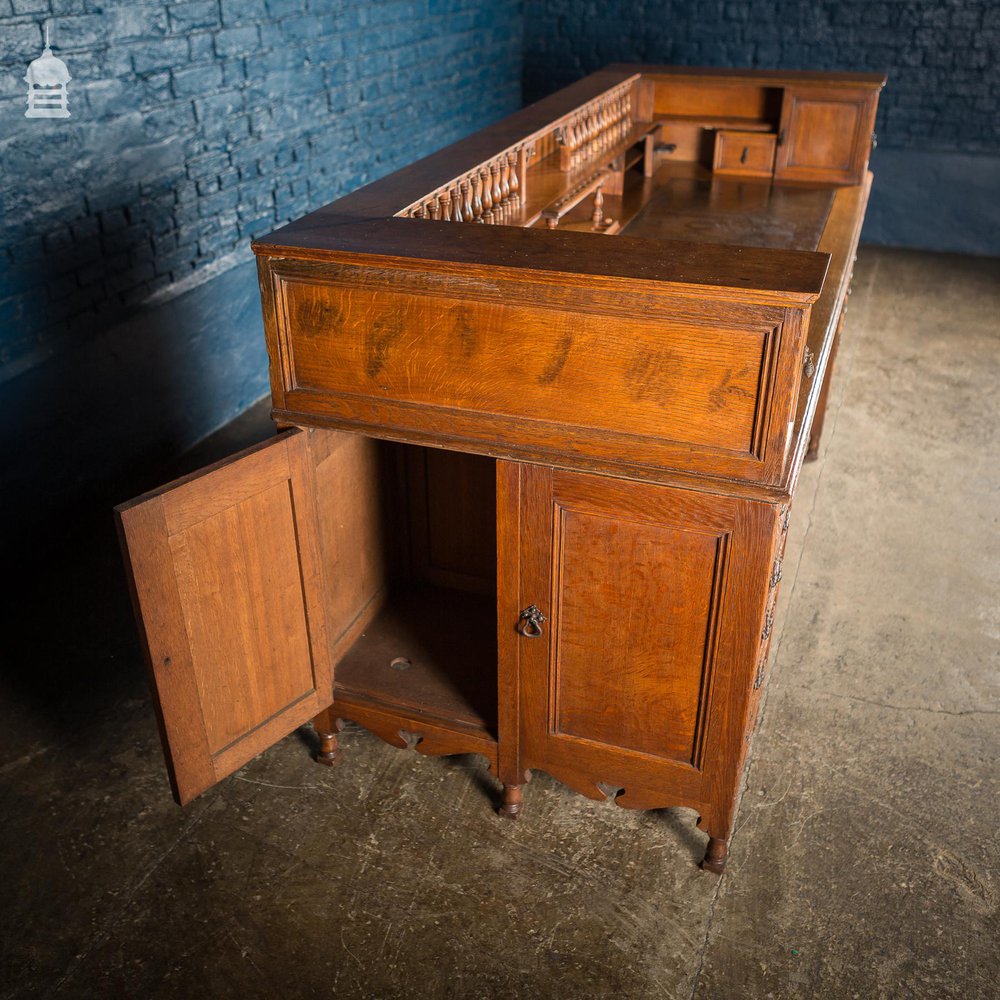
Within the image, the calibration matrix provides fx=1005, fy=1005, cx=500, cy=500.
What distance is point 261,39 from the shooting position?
167 inches

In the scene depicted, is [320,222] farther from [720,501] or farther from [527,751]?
[527,751]

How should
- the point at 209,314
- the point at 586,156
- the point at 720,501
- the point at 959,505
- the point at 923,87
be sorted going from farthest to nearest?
the point at 923,87, the point at 209,314, the point at 959,505, the point at 586,156, the point at 720,501

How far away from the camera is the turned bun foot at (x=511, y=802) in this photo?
253 cm

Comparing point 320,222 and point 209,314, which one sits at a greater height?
point 320,222

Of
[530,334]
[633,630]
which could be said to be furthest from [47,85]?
[633,630]

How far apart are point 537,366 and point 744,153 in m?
2.85

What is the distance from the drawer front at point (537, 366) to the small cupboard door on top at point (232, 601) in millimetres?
228

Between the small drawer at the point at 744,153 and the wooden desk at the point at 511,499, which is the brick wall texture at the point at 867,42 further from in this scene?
the wooden desk at the point at 511,499

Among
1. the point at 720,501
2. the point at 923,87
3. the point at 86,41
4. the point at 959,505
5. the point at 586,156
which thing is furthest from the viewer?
the point at 923,87

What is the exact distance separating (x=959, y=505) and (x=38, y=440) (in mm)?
3484

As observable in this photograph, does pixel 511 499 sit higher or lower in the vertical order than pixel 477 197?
lower

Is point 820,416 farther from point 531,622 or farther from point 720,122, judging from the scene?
point 531,622

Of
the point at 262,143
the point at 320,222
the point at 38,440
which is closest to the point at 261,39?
the point at 262,143

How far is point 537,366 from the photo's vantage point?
2.00 m
